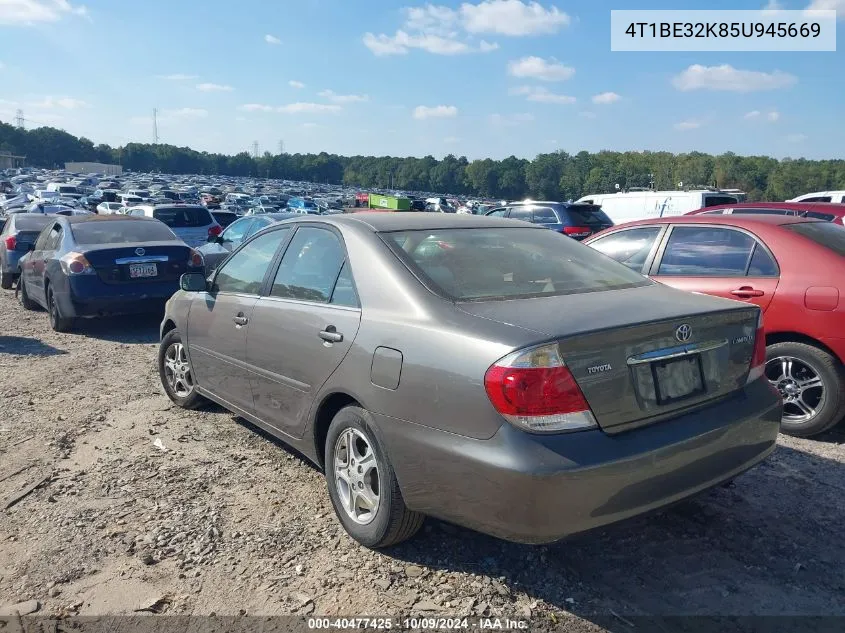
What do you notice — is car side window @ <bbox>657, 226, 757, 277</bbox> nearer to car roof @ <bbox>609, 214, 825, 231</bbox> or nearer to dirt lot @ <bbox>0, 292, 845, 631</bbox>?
car roof @ <bbox>609, 214, 825, 231</bbox>

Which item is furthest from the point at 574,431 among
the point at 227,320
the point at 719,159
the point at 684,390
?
the point at 719,159

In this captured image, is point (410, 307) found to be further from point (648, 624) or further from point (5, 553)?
point (5, 553)

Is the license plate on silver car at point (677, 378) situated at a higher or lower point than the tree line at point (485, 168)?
lower

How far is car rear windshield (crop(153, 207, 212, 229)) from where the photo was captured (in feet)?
51.8

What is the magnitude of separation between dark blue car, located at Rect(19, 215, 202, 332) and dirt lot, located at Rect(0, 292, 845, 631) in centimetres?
376

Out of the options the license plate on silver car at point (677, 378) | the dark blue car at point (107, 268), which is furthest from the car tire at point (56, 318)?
the license plate on silver car at point (677, 378)

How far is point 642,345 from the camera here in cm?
272

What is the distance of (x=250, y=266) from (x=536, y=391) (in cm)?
254

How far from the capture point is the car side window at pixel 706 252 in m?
5.14

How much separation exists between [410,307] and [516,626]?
1392mm

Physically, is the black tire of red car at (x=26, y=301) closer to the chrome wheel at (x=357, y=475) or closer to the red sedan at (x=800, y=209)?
the chrome wheel at (x=357, y=475)

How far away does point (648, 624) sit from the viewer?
2660 mm

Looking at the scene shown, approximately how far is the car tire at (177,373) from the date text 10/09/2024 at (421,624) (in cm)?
277

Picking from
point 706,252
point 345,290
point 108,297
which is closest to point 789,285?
point 706,252
